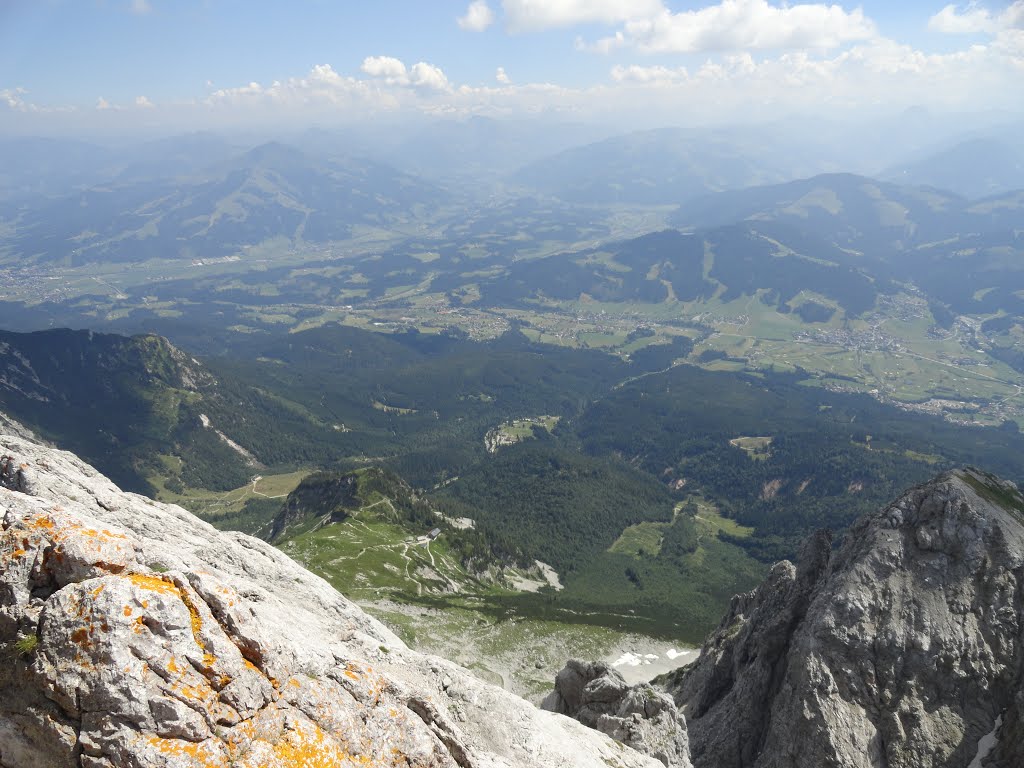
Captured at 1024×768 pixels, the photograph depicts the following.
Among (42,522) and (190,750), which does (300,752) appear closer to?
(190,750)

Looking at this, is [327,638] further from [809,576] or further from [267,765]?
[809,576]

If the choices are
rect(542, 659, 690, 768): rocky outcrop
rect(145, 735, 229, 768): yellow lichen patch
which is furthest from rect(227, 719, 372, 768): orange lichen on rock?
rect(542, 659, 690, 768): rocky outcrop

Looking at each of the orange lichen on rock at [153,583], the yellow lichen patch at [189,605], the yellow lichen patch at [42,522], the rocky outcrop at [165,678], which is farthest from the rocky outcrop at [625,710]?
the yellow lichen patch at [42,522]

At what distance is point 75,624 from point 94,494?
117 ft

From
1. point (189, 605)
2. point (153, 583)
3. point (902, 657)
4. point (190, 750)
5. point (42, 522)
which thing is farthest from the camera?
point (902, 657)

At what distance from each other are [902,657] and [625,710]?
2442 centimetres

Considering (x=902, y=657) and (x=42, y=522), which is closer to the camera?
(x=42, y=522)

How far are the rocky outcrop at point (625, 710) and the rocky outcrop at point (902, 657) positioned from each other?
36.2 ft

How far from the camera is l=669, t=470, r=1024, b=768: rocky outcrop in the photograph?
47906 millimetres

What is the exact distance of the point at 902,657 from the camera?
50.4 m

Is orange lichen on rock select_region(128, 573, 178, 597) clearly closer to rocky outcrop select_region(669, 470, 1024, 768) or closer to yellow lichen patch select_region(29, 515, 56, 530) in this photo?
yellow lichen patch select_region(29, 515, 56, 530)

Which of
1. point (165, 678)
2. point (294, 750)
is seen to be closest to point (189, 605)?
point (165, 678)

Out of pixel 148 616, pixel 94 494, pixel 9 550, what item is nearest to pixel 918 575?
pixel 148 616

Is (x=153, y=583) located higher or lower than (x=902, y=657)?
higher
